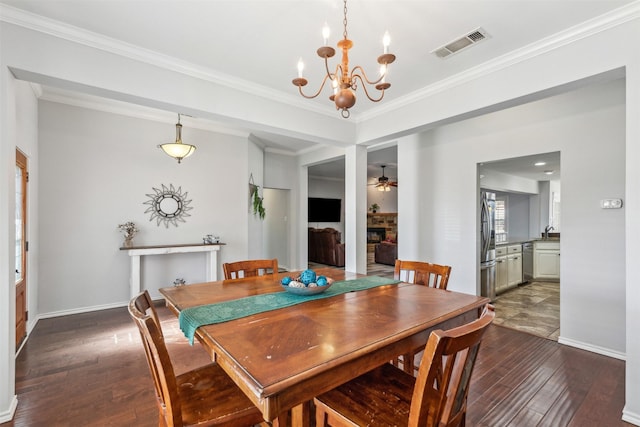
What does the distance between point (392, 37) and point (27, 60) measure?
269 centimetres

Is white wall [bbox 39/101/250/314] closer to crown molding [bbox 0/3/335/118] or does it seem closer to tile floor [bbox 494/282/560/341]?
crown molding [bbox 0/3/335/118]

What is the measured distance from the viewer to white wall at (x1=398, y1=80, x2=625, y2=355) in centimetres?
286

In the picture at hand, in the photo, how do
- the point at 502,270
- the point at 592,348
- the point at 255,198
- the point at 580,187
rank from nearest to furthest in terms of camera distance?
the point at 592,348, the point at 580,187, the point at 502,270, the point at 255,198

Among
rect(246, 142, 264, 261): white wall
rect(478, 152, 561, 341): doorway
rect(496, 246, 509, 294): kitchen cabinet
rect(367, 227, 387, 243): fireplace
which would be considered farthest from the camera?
rect(367, 227, 387, 243): fireplace

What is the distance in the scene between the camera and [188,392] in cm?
139

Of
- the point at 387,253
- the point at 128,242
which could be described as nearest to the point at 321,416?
the point at 128,242

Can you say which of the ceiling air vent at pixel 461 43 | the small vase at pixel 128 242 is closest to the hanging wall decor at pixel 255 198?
the small vase at pixel 128 242

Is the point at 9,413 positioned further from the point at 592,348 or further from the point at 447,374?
the point at 592,348

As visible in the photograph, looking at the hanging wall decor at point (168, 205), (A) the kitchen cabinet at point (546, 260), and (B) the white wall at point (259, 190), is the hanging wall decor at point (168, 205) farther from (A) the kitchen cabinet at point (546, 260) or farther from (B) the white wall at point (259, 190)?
(A) the kitchen cabinet at point (546, 260)

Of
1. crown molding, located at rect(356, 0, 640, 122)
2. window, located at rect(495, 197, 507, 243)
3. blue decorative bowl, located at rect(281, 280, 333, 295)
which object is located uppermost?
crown molding, located at rect(356, 0, 640, 122)

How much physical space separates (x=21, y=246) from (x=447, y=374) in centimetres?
422

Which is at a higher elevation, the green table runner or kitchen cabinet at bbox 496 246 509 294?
the green table runner

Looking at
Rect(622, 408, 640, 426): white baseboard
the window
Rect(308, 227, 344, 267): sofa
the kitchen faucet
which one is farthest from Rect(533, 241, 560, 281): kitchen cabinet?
Rect(622, 408, 640, 426): white baseboard

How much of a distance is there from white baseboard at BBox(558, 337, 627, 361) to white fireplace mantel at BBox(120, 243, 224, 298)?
15.0 ft
